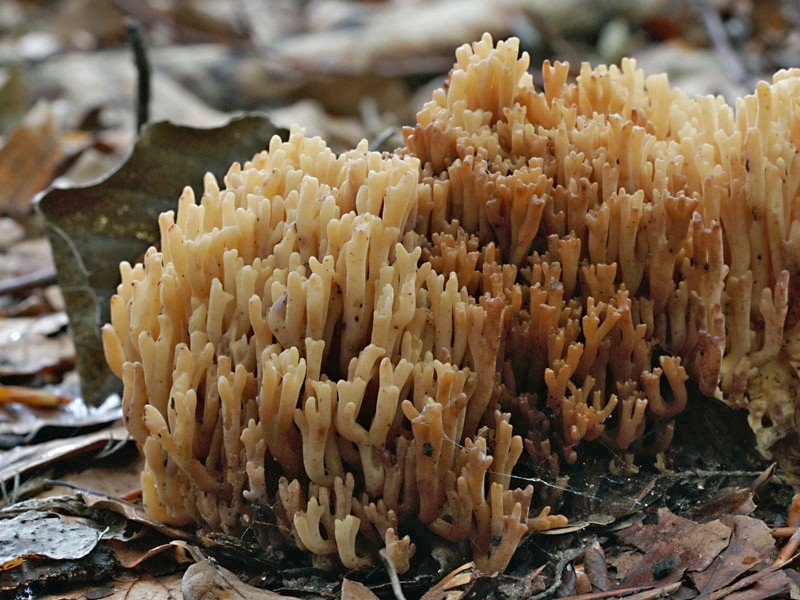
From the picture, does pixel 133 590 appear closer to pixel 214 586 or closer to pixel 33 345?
pixel 214 586

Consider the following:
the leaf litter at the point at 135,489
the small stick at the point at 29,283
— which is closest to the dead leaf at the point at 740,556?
the leaf litter at the point at 135,489

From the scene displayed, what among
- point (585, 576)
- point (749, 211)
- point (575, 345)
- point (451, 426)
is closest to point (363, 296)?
point (451, 426)

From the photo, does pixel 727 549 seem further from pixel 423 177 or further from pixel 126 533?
pixel 126 533

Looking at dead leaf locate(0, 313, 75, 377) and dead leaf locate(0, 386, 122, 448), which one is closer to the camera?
dead leaf locate(0, 386, 122, 448)

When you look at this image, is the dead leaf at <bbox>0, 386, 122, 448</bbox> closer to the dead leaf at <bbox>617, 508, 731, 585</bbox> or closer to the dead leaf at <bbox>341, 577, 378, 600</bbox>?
the dead leaf at <bbox>341, 577, 378, 600</bbox>

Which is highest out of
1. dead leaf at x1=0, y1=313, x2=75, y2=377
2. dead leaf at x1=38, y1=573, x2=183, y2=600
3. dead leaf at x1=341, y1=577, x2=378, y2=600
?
dead leaf at x1=0, y1=313, x2=75, y2=377

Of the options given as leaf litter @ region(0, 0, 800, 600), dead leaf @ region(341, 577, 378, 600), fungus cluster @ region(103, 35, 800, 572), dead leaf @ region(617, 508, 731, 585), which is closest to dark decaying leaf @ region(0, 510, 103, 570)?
leaf litter @ region(0, 0, 800, 600)

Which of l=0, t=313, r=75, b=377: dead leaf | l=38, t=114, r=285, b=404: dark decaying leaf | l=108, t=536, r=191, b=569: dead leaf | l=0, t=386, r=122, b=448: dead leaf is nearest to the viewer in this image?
l=108, t=536, r=191, b=569: dead leaf

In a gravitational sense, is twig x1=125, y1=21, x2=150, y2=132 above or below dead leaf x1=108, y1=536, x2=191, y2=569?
above
